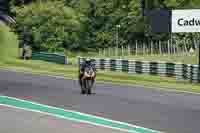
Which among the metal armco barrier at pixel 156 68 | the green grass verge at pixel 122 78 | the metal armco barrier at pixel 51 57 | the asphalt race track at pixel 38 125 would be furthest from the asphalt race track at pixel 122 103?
the metal armco barrier at pixel 51 57

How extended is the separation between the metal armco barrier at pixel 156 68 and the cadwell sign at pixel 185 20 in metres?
2.46

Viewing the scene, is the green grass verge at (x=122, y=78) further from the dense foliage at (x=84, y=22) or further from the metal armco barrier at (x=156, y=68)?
the dense foliage at (x=84, y=22)

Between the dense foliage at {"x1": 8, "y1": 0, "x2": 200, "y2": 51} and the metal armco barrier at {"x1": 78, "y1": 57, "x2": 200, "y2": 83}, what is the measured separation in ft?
81.8

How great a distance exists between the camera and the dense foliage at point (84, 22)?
222ft

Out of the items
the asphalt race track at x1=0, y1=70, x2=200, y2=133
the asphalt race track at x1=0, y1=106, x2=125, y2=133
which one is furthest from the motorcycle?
the asphalt race track at x1=0, y1=106, x2=125, y2=133

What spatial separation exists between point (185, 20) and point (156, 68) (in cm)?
356

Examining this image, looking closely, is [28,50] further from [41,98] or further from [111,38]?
[41,98]

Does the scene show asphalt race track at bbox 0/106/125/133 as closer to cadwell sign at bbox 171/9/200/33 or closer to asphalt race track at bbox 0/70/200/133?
asphalt race track at bbox 0/70/200/133

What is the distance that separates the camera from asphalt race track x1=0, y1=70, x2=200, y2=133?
15461 mm

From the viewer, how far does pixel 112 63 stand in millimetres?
41562

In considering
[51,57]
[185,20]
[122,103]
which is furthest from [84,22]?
[122,103]

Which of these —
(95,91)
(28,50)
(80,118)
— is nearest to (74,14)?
(28,50)

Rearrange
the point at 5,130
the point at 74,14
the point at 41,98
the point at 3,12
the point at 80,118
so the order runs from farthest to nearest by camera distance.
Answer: the point at 3,12 → the point at 74,14 → the point at 41,98 → the point at 80,118 → the point at 5,130

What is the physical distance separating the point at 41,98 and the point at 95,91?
12.9ft
